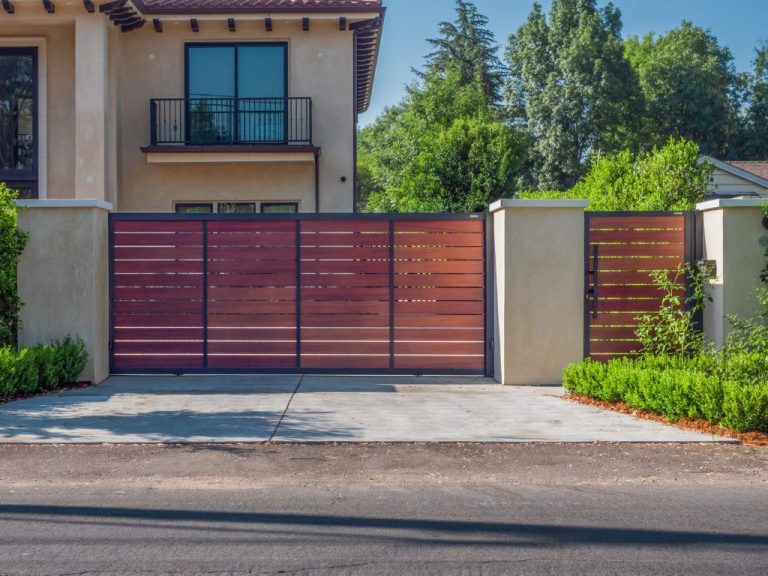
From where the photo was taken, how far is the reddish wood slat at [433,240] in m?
13.1

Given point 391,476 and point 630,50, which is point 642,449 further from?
point 630,50

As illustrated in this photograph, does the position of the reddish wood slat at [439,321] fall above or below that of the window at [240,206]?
below

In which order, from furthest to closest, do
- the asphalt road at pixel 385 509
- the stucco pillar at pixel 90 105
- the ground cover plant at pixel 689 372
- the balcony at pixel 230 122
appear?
the balcony at pixel 230 122
the stucco pillar at pixel 90 105
the ground cover plant at pixel 689 372
the asphalt road at pixel 385 509

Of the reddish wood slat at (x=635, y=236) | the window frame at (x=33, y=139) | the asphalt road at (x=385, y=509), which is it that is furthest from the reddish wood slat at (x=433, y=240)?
the window frame at (x=33, y=139)

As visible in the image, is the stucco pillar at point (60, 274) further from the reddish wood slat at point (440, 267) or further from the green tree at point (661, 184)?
the green tree at point (661, 184)

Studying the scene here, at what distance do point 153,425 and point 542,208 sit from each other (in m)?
6.03

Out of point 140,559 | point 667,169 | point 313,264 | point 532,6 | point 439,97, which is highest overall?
point 532,6

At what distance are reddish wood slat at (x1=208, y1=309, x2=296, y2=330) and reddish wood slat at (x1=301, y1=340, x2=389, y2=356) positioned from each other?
40cm

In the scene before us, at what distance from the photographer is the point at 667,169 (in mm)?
17078

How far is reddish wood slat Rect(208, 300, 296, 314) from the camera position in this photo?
43.1ft

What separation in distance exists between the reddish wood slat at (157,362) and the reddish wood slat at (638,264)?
19.3 ft

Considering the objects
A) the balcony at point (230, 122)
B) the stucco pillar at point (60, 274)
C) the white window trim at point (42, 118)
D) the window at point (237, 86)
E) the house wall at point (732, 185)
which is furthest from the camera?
the house wall at point (732, 185)

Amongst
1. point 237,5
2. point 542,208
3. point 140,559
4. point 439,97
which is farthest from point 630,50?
point 140,559

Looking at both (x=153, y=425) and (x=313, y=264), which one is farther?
(x=313, y=264)
